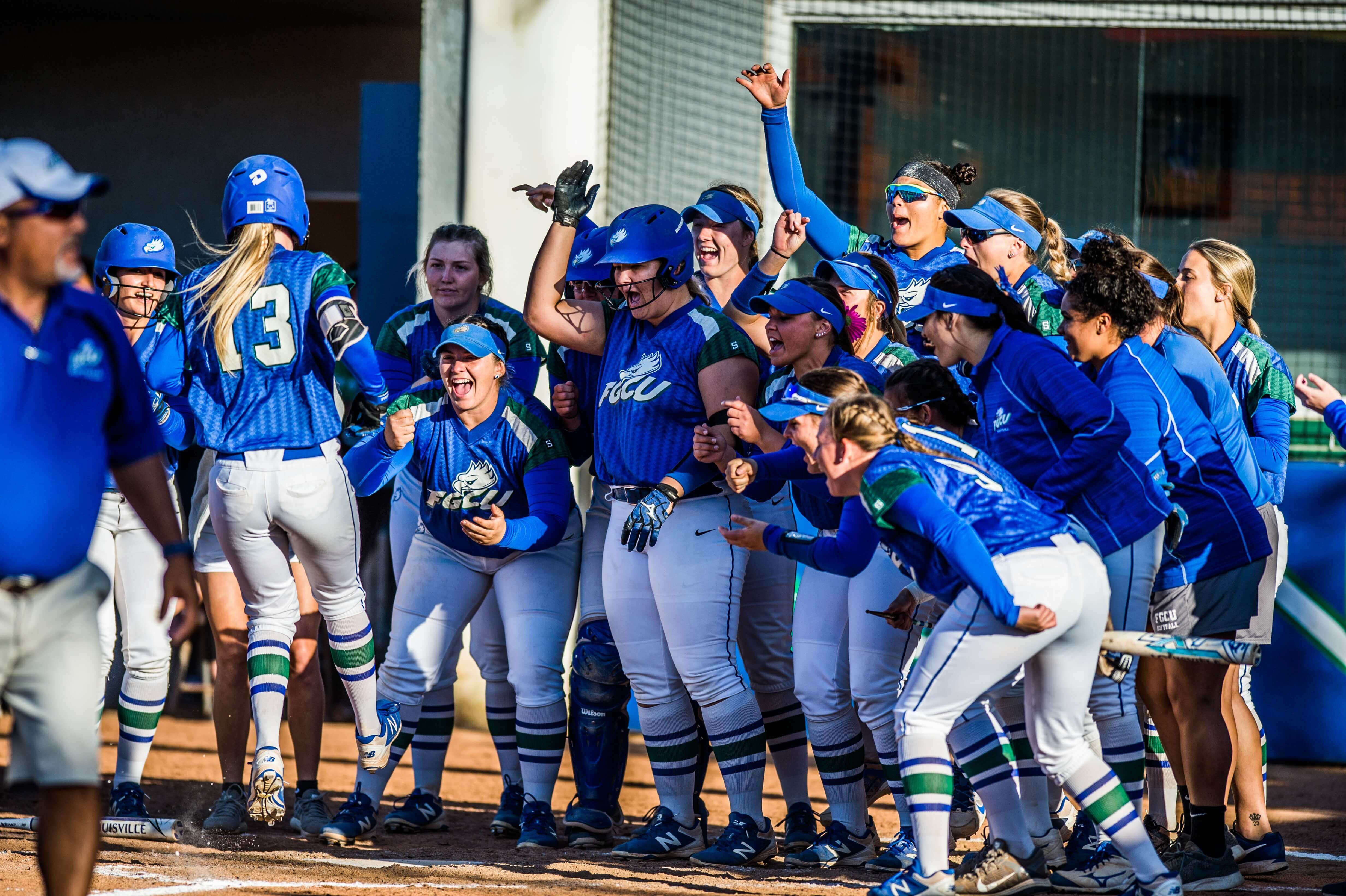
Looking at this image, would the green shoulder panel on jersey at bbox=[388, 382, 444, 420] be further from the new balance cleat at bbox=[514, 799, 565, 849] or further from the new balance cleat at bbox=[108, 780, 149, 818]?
the new balance cleat at bbox=[108, 780, 149, 818]

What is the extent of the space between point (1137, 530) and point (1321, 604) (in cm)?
373

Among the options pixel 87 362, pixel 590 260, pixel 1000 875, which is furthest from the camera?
pixel 590 260

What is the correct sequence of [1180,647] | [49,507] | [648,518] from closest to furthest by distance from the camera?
[49,507] → [1180,647] → [648,518]

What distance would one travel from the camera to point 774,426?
4492 millimetres

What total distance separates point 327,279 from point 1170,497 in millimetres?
2791

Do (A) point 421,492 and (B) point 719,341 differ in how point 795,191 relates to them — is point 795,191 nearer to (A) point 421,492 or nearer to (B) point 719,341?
(B) point 719,341

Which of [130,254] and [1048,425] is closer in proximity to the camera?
[1048,425]

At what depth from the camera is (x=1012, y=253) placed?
509 centimetres

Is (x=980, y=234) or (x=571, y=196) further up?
(x=571, y=196)

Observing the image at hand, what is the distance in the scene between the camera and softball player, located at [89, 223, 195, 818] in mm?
5031

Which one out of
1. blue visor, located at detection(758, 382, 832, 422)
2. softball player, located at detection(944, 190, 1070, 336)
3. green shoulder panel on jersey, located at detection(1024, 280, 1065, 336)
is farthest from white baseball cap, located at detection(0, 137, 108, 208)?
green shoulder panel on jersey, located at detection(1024, 280, 1065, 336)

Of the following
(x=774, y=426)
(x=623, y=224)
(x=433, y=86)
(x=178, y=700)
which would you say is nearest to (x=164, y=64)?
(x=433, y=86)

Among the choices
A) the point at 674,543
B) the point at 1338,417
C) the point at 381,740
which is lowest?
the point at 381,740

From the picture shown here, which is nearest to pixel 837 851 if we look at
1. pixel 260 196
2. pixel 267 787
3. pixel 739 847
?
pixel 739 847
